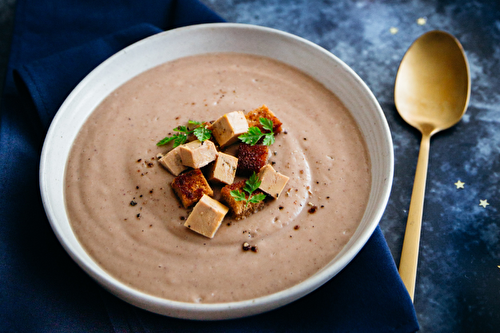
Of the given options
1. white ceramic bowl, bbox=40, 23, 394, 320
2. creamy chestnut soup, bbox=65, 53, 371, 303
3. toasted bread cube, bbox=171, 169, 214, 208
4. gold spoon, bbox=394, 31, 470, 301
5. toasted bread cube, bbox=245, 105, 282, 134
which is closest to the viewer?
white ceramic bowl, bbox=40, 23, 394, 320

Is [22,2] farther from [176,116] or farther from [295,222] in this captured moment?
[295,222]

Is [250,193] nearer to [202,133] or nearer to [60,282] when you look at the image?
[202,133]

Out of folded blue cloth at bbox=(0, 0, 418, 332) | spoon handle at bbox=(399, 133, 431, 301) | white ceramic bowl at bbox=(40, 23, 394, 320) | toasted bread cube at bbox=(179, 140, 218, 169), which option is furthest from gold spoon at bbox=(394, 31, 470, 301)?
toasted bread cube at bbox=(179, 140, 218, 169)

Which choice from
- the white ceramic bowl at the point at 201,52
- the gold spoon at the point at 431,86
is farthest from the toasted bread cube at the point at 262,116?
the gold spoon at the point at 431,86

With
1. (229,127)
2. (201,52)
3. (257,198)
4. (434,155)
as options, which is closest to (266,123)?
(229,127)

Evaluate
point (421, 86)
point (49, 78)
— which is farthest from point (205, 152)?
point (421, 86)

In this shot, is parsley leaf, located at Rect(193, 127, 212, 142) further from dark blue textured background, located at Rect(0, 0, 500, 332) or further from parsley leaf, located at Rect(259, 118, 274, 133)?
dark blue textured background, located at Rect(0, 0, 500, 332)
